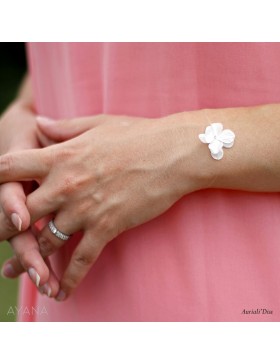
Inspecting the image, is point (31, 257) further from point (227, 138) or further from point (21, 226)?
point (227, 138)

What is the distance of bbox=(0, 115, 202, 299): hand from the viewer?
111 centimetres

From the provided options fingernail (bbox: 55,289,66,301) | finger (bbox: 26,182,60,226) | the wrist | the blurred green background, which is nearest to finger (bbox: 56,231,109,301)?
fingernail (bbox: 55,289,66,301)

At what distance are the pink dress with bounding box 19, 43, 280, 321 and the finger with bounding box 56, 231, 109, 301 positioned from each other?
7 centimetres

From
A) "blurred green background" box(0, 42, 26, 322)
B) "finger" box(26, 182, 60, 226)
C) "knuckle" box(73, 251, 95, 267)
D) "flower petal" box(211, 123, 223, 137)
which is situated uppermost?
"blurred green background" box(0, 42, 26, 322)

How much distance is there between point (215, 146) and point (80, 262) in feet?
1.43

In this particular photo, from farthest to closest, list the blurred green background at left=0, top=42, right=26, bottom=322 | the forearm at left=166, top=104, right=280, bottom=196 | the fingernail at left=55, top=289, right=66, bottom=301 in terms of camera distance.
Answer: the blurred green background at left=0, top=42, right=26, bottom=322, the fingernail at left=55, top=289, right=66, bottom=301, the forearm at left=166, top=104, right=280, bottom=196

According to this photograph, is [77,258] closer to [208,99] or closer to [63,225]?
[63,225]

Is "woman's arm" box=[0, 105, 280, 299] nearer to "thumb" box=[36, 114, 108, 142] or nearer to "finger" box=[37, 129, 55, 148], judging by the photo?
"thumb" box=[36, 114, 108, 142]

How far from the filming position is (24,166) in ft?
3.86

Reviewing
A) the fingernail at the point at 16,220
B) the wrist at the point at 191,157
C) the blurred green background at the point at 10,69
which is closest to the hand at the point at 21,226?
the fingernail at the point at 16,220

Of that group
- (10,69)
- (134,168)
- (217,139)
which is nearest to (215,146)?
(217,139)

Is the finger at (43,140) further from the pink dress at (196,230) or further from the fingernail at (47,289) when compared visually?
the fingernail at (47,289)

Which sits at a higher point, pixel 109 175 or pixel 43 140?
pixel 43 140

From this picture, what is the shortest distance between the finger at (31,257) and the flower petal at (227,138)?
52cm
